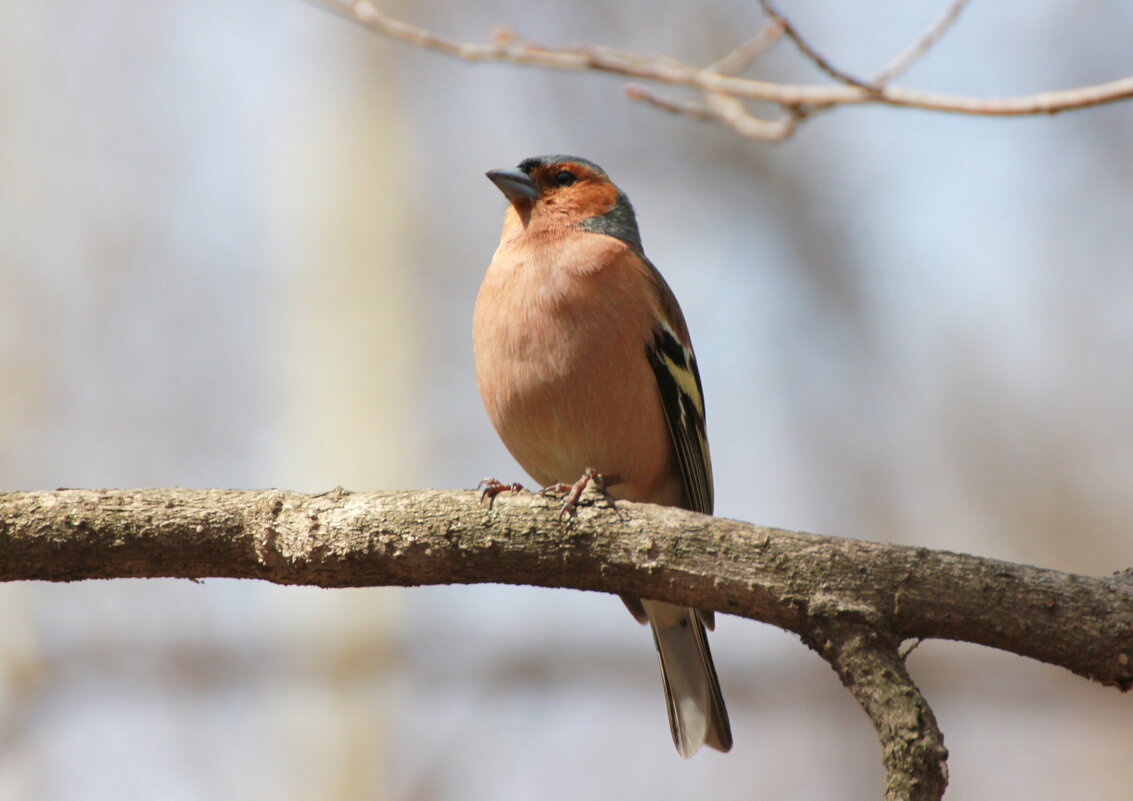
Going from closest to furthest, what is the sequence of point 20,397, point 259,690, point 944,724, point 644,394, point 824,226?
point 644,394 < point 259,690 < point 944,724 < point 20,397 < point 824,226

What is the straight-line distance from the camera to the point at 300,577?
13.1ft

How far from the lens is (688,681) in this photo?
5.83m

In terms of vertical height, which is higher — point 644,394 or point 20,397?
point 20,397

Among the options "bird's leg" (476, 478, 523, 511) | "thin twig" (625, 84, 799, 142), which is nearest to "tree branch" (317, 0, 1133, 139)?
"thin twig" (625, 84, 799, 142)

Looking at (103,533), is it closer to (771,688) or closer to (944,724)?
(771,688)

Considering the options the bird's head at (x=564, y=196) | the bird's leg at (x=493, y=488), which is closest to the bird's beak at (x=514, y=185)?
the bird's head at (x=564, y=196)

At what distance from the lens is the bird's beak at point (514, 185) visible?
6.52m

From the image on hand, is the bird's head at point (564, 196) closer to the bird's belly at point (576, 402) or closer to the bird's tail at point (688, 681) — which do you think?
the bird's belly at point (576, 402)

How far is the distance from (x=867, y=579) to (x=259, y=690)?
8253mm

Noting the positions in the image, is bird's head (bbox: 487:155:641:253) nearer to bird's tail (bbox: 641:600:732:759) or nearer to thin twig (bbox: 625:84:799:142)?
thin twig (bbox: 625:84:799:142)

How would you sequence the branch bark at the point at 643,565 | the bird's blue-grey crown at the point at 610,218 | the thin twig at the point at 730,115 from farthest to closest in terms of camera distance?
the bird's blue-grey crown at the point at 610,218, the thin twig at the point at 730,115, the branch bark at the point at 643,565

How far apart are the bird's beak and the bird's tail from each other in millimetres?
2593

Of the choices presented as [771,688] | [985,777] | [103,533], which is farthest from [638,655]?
[103,533]

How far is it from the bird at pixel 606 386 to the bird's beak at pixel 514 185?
0.74 feet
